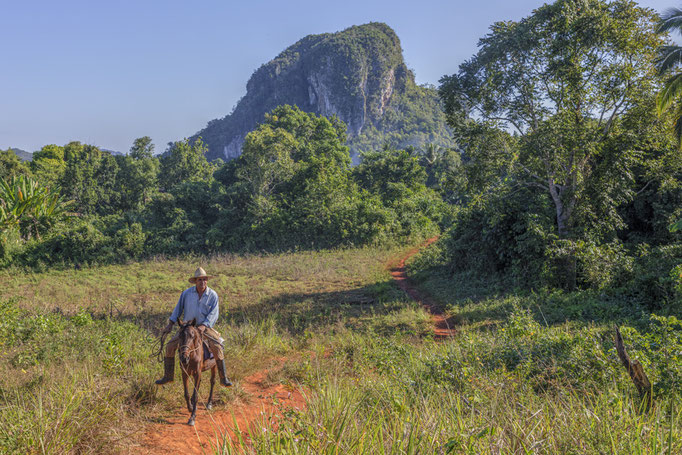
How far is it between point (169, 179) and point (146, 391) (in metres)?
36.6

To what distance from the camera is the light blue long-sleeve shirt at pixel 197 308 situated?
4926mm

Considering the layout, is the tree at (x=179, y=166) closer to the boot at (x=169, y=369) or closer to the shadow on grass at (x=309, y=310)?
the shadow on grass at (x=309, y=310)

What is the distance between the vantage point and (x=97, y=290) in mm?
15219

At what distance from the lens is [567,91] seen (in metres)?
9.91

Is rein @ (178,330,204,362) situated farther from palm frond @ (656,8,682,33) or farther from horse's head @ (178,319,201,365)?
palm frond @ (656,8,682,33)

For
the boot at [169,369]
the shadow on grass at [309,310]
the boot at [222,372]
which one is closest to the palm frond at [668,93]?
the shadow on grass at [309,310]

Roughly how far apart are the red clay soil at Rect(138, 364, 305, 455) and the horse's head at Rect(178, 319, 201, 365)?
0.71 meters

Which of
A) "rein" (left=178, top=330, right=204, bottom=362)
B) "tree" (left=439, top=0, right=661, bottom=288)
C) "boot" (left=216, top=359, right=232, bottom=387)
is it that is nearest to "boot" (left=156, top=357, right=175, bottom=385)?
"rein" (left=178, top=330, right=204, bottom=362)

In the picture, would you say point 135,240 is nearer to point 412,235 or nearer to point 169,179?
point 169,179

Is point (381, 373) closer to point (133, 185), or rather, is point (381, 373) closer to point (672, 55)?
point (672, 55)

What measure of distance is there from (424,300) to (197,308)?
8.89 metres

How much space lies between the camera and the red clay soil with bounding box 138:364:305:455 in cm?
389

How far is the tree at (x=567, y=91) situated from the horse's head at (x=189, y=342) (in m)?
9.25

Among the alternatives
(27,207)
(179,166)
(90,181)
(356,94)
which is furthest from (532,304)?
(356,94)
